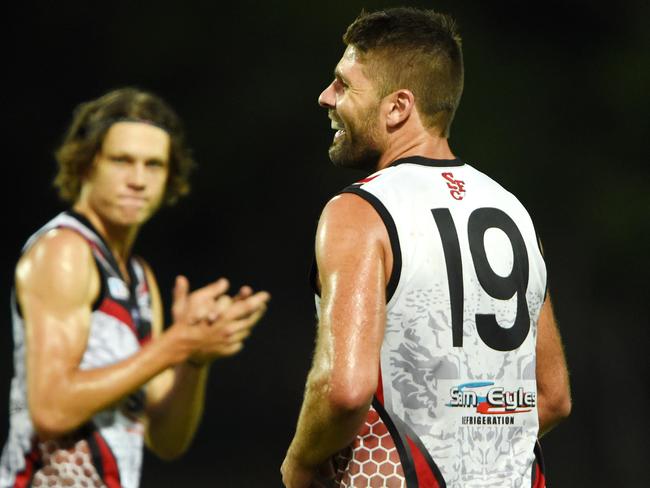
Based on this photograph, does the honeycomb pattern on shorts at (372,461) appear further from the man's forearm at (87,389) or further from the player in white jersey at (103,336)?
the man's forearm at (87,389)

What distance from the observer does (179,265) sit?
7.03 meters

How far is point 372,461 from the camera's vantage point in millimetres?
2262

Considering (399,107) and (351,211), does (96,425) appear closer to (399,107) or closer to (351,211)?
(351,211)

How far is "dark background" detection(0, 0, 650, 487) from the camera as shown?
6.79 m

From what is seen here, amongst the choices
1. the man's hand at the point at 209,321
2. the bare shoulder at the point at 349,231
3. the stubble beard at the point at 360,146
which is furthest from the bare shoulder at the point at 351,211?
the man's hand at the point at 209,321

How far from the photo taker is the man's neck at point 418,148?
8.22 ft

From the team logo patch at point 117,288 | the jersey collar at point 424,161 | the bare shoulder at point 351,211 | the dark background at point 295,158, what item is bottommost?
the team logo patch at point 117,288

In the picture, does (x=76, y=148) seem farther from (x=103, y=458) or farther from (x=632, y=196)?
(x=632, y=196)

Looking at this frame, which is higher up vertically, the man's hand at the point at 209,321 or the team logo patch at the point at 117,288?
the team logo patch at the point at 117,288

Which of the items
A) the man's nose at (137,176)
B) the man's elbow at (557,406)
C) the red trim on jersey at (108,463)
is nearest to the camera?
the red trim on jersey at (108,463)

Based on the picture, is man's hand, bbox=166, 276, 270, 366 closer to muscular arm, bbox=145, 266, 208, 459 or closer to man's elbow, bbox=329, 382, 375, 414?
muscular arm, bbox=145, 266, 208, 459

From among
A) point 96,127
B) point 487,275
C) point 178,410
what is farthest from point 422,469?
point 96,127

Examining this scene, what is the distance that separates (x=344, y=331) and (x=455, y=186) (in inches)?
19.6

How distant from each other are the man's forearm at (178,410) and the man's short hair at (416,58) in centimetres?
88
